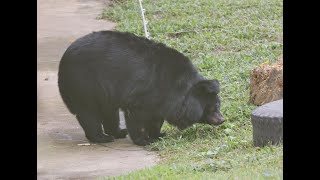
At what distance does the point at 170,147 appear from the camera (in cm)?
892

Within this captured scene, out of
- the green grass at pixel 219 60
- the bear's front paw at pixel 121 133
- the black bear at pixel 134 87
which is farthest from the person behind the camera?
the bear's front paw at pixel 121 133

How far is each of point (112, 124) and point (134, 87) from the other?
65 cm

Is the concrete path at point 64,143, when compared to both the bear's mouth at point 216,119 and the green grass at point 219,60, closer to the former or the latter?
the green grass at point 219,60

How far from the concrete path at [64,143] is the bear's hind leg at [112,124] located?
0.11m

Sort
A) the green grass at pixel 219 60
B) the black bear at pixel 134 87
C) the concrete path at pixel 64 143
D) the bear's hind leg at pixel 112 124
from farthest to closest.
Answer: the bear's hind leg at pixel 112 124, the black bear at pixel 134 87, the concrete path at pixel 64 143, the green grass at pixel 219 60

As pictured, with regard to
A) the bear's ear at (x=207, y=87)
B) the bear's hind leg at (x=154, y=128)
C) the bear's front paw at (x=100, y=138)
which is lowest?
the bear's front paw at (x=100, y=138)

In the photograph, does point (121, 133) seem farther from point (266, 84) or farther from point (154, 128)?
point (266, 84)

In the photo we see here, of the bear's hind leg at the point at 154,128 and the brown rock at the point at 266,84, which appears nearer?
the bear's hind leg at the point at 154,128

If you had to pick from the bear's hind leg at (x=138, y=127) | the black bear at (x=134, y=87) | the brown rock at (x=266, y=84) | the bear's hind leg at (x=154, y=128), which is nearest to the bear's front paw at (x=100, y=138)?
the black bear at (x=134, y=87)

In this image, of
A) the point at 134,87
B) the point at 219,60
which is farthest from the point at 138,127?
the point at 219,60

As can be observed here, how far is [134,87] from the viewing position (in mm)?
9234

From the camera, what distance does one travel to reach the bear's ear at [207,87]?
30.5 feet
